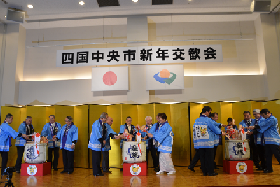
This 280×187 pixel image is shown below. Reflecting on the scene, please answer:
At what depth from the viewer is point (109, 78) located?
301 inches

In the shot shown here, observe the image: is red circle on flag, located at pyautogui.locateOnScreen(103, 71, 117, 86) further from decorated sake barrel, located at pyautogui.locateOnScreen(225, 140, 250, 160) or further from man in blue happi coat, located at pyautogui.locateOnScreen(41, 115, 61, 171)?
decorated sake barrel, located at pyautogui.locateOnScreen(225, 140, 250, 160)

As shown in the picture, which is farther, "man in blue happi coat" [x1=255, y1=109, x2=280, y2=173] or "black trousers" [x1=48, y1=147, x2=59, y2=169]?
"black trousers" [x1=48, y1=147, x2=59, y2=169]

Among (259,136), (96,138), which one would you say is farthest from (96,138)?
(259,136)

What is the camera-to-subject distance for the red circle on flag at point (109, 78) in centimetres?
763

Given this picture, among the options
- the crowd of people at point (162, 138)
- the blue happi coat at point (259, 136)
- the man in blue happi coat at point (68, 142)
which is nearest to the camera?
the crowd of people at point (162, 138)

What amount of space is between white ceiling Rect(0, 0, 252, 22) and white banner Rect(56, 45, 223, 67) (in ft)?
4.61

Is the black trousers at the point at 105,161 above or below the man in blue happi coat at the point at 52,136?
below

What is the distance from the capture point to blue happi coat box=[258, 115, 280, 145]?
5.45 m

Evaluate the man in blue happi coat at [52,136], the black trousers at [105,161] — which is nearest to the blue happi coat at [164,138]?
the black trousers at [105,161]

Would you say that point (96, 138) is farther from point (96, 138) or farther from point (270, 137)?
point (270, 137)

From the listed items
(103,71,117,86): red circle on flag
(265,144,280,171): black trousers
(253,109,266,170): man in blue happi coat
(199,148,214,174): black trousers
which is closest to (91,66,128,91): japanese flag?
(103,71,117,86): red circle on flag

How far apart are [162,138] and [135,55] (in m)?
2.94

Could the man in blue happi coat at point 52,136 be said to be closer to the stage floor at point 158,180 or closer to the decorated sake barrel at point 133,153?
the stage floor at point 158,180

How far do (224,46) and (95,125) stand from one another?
5.49 m
